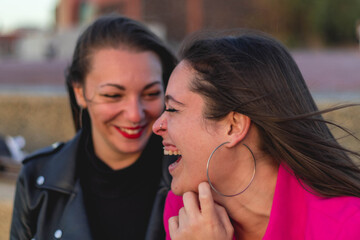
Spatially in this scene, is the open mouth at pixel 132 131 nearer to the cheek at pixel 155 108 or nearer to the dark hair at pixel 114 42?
the cheek at pixel 155 108

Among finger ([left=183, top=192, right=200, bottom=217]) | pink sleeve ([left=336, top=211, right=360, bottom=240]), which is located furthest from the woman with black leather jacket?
pink sleeve ([left=336, top=211, right=360, bottom=240])

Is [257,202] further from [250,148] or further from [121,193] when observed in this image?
[121,193]

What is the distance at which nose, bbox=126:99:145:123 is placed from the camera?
2.42 metres

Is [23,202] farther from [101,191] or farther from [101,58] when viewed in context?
[101,58]

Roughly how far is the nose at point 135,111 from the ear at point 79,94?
0.42 metres

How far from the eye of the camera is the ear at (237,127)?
5.76 ft

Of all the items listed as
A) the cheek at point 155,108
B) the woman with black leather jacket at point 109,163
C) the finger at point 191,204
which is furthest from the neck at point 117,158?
the finger at point 191,204

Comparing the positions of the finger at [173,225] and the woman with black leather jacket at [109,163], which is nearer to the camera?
the finger at [173,225]

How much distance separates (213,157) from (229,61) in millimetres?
384

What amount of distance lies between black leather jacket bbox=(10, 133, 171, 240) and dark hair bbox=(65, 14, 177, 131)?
42cm

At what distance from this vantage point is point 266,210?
1.84 m

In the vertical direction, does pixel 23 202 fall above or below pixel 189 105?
below

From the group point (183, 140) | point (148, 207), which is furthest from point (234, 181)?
point (148, 207)

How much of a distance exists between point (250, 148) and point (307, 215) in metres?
0.34
